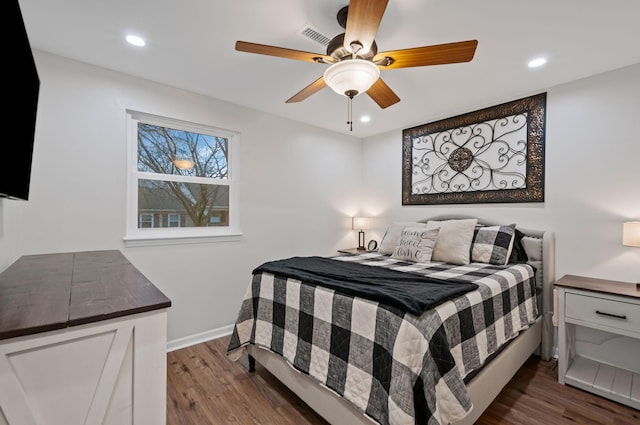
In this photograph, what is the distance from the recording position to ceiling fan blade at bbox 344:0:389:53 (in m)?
1.31

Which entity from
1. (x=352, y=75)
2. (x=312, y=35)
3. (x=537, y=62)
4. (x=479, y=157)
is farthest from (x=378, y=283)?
(x=479, y=157)

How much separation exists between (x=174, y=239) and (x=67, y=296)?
1817 millimetres

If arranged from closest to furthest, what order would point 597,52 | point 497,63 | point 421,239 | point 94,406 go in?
point 94,406
point 597,52
point 497,63
point 421,239

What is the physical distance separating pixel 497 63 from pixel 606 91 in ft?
3.31

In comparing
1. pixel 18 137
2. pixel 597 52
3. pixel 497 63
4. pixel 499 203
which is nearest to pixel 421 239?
pixel 499 203

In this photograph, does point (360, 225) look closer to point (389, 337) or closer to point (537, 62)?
point (537, 62)

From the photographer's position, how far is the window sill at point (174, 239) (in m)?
2.50

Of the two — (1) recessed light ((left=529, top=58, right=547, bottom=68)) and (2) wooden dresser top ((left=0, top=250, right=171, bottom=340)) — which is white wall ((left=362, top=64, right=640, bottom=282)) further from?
(2) wooden dresser top ((left=0, top=250, right=171, bottom=340))

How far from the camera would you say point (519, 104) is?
9.24 ft

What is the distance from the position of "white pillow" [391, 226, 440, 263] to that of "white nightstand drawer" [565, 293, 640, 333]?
3.44 ft

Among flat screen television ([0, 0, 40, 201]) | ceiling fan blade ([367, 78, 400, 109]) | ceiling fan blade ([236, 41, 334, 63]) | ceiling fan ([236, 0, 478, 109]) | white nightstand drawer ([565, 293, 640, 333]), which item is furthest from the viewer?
ceiling fan blade ([367, 78, 400, 109])

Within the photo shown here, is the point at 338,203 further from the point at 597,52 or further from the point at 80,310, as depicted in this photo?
the point at 80,310

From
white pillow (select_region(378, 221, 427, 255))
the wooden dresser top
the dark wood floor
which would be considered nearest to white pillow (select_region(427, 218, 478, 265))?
white pillow (select_region(378, 221, 427, 255))

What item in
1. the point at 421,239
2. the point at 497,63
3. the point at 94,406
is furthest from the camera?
the point at 421,239
